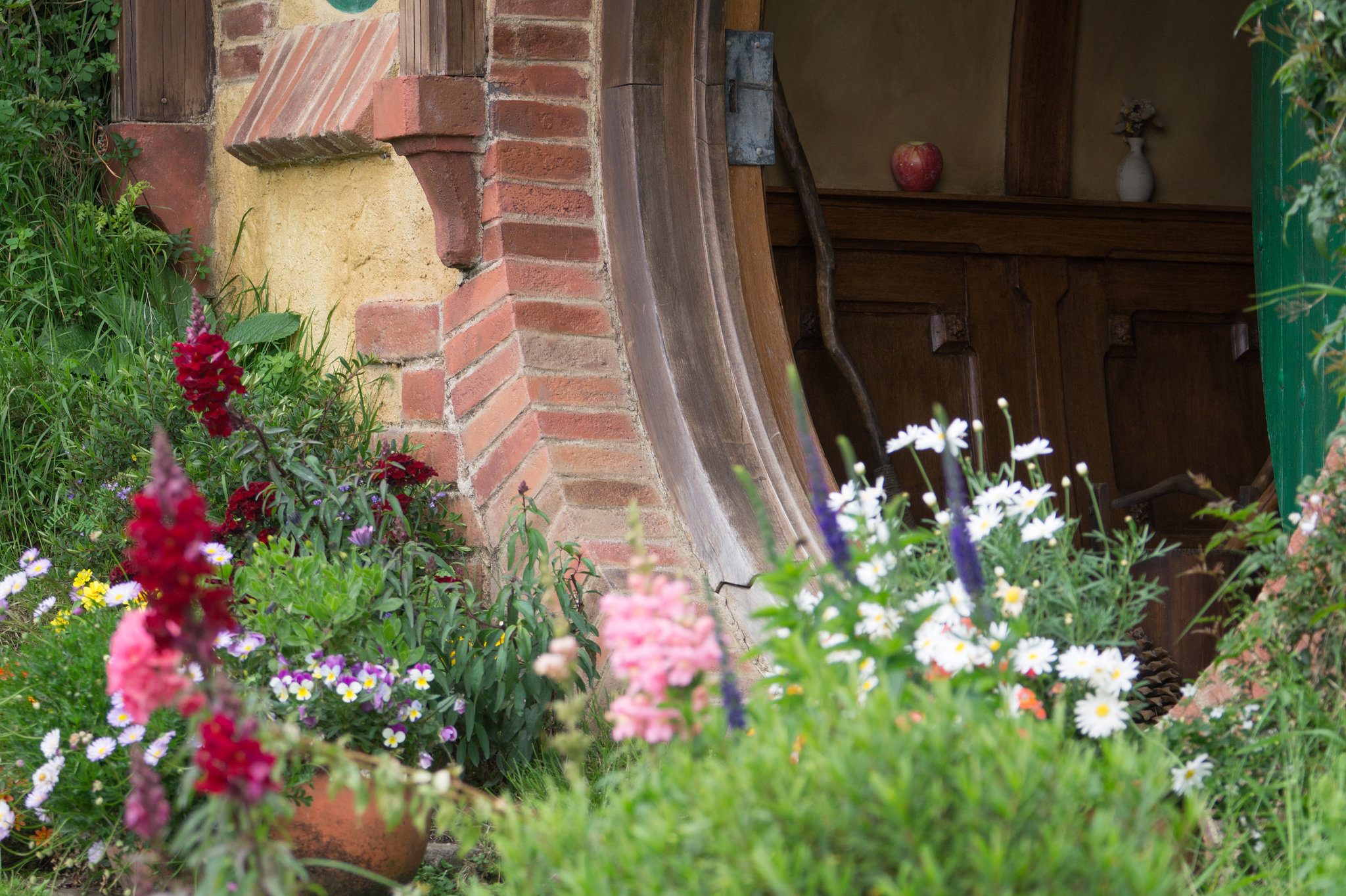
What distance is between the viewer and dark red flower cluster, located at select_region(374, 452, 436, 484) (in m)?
2.49

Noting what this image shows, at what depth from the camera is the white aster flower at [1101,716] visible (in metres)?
1.39

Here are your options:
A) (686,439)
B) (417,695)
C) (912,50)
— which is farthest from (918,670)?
(912,50)

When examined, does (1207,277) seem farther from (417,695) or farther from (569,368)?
(417,695)

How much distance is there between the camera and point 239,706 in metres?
1.01

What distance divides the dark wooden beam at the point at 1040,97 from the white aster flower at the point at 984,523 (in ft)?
10.1

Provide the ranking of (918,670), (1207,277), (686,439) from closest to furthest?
(918,670), (686,439), (1207,277)

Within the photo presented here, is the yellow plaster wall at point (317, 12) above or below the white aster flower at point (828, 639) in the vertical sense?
above

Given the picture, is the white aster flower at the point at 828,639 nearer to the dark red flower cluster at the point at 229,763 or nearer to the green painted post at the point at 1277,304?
the dark red flower cluster at the point at 229,763

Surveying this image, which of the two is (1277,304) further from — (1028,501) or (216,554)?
(216,554)

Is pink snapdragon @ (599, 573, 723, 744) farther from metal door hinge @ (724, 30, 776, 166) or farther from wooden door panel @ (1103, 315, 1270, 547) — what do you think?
wooden door panel @ (1103, 315, 1270, 547)

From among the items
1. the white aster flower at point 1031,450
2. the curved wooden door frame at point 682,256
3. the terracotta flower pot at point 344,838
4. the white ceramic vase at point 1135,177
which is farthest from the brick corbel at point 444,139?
the white ceramic vase at point 1135,177

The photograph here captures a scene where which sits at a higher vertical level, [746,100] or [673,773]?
[746,100]

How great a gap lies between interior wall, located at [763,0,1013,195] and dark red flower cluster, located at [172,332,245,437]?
2.70 m

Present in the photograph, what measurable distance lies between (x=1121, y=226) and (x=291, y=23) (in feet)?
9.61
